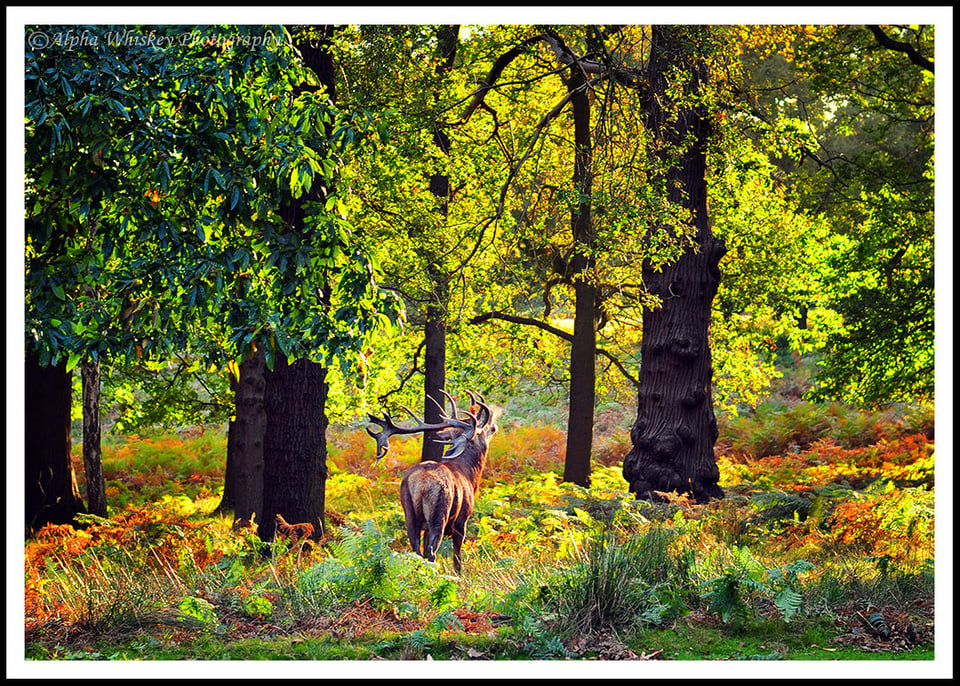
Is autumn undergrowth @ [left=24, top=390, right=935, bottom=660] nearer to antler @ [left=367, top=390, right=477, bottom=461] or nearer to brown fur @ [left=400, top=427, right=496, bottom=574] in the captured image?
brown fur @ [left=400, top=427, right=496, bottom=574]

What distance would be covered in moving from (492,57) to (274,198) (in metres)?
9.49

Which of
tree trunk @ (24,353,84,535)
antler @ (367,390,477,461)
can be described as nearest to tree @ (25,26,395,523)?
antler @ (367,390,477,461)

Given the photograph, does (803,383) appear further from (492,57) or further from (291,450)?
(291,450)

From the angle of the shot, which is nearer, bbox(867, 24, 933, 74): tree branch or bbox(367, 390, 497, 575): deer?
bbox(367, 390, 497, 575): deer

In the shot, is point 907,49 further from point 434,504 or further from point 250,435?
point 250,435

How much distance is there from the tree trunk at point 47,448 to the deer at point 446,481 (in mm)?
8109

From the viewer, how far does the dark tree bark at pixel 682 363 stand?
1416 centimetres

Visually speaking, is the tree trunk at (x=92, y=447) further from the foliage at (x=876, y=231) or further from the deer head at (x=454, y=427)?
the foliage at (x=876, y=231)

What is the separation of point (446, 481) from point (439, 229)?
26.8 feet

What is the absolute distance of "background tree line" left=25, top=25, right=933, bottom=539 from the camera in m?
6.89

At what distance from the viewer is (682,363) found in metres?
14.4

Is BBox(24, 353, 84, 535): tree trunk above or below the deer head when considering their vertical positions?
below

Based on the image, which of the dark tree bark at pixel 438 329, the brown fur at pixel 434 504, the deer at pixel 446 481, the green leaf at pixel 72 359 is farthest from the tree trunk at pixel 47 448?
the green leaf at pixel 72 359

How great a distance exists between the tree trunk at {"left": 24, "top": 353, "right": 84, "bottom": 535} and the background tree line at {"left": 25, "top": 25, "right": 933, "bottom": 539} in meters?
0.05
